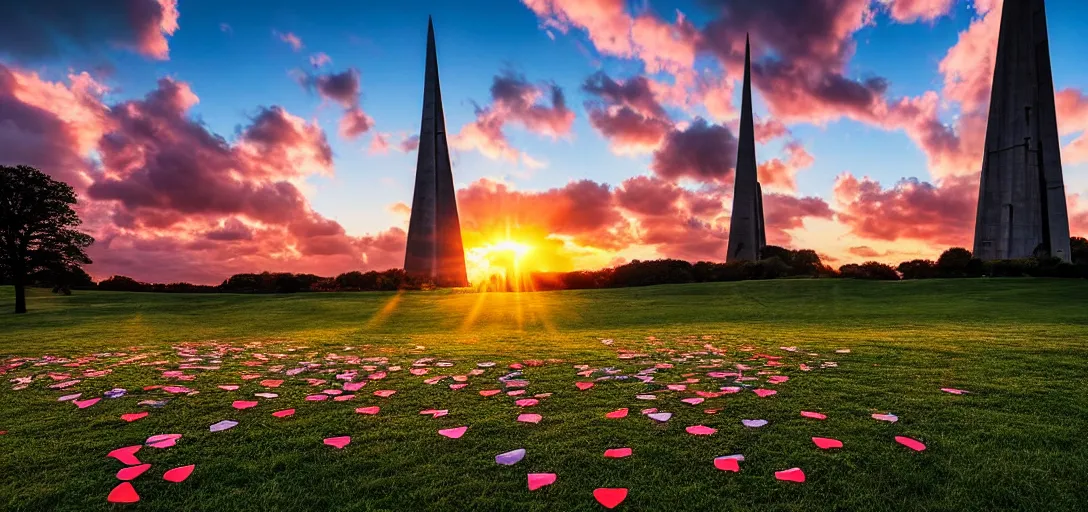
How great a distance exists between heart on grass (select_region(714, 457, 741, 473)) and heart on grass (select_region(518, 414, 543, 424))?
153cm

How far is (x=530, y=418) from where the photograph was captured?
4316 mm

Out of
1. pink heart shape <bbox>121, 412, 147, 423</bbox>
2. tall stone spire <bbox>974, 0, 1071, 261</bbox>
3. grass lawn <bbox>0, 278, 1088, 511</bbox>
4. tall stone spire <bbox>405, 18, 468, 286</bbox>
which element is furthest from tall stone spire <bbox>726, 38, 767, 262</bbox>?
pink heart shape <bbox>121, 412, 147, 423</bbox>

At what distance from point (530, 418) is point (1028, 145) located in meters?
41.6

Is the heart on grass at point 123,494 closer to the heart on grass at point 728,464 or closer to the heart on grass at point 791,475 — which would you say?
the heart on grass at point 728,464

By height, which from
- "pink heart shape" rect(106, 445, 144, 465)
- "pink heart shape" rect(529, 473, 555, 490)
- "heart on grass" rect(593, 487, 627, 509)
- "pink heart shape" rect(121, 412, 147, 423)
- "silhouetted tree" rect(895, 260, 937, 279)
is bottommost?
"heart on grass" rect(593, 487, 627, 509)

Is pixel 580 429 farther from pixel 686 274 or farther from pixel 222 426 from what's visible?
pixel 686 274

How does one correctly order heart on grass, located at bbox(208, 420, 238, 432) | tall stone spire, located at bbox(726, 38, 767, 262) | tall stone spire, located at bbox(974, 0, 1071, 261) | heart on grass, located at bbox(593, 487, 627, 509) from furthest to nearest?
tall stone spire, located at bbox(726, 38, 767, 262) → tall stone spire, located at bbox(974, 0, 1071, 261) → heart on grass, located at bbox(208, 420, 238, 432) → heart on grass, located at bbox(593, 487, 627, 509)

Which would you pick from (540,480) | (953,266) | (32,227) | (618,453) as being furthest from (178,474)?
(953,266)

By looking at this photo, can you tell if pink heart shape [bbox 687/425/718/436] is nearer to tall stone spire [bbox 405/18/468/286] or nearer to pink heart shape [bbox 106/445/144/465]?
pink heart shape [bbox 106/445/144/465]

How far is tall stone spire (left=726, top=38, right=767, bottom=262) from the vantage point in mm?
41156

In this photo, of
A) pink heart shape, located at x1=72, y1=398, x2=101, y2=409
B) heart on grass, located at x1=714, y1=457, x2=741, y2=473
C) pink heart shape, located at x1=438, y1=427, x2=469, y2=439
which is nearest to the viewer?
heart on grass, located at x1=714, y1=457, x2=741, y2=473

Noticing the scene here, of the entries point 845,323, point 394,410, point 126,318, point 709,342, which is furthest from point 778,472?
point 126,318

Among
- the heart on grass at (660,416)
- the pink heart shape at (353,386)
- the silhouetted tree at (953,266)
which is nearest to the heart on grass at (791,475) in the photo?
the heart on grass at (660,416)

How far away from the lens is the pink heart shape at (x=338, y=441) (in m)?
3.73
